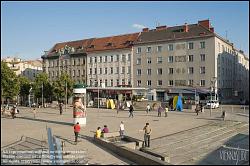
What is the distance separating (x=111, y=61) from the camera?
3046 inches

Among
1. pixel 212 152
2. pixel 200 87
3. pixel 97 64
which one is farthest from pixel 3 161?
pixel 97 64

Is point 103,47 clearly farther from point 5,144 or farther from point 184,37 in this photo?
point 5,144

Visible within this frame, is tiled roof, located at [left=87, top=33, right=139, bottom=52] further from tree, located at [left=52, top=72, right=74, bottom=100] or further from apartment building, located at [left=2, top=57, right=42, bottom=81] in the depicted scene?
apartment building, located at [left=2, top=57, right=42, bottom=81]

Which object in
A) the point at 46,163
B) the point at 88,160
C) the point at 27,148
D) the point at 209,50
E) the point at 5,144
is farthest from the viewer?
the point at 209,50

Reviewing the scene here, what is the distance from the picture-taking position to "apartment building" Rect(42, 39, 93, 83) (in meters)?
82.8

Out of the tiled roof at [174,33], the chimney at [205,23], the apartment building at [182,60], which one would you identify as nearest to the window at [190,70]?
the apartment building at [182,60]

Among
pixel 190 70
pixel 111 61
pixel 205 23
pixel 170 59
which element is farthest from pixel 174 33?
pixel 111 61

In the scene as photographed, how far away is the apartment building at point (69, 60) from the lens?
8281 cm

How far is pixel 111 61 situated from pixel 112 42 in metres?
4.94

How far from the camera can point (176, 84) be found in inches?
2662

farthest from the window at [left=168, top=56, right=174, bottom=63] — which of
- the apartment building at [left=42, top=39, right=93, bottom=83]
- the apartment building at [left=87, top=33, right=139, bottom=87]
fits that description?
the apartment building at [left=42, top=39, right=93, bottom=83]

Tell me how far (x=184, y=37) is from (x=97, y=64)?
23.3 meters

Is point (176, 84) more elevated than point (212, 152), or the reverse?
point (176, 84)

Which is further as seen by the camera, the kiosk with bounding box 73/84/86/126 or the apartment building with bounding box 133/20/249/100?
the apartment building with bounding box 133/20/249/100
